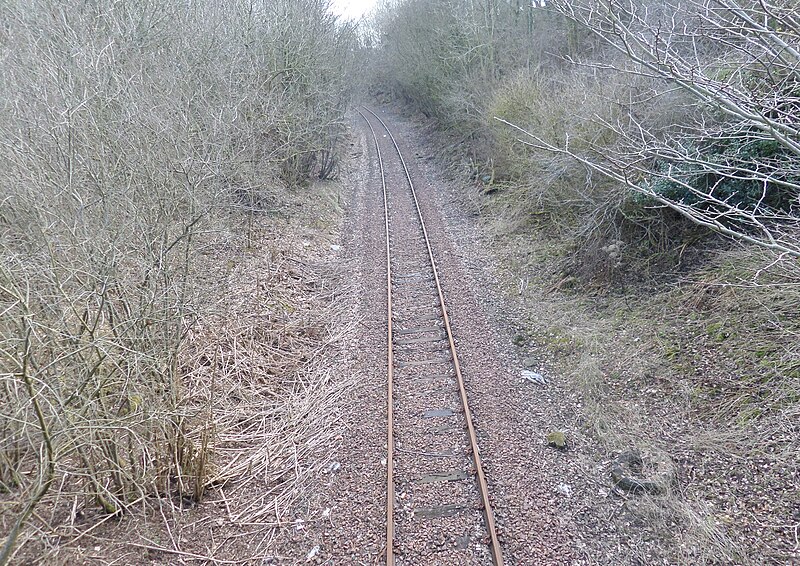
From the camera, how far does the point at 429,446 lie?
6.69 m

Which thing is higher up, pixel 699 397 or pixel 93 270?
pixel 93 270

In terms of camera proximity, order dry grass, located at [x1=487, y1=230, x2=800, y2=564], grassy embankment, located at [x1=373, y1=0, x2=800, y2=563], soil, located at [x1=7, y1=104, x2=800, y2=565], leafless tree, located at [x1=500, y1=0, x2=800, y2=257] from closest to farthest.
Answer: leafless tree, located at [x1=500, y1=0, x2=800, y2=257] → dry grass, located at [x1=487, y1=230, x2=800, y2=564] → soil, located at [x1=7, y1=104, x2=800, y2=565] → grassy embankment, located at [x1=373, y1=0, x2=800, y2=563]

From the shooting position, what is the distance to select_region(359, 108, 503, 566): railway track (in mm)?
5336

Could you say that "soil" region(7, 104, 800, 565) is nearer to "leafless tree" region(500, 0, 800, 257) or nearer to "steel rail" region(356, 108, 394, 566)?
"steel rail" region(356, 108, 394, 566)

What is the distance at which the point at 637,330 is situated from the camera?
8.49 meters

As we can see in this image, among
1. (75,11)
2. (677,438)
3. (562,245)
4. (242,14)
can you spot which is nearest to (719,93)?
(677,438)

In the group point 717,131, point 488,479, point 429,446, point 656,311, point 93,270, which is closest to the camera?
point 717,131

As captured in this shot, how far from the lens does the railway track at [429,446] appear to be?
534 cm

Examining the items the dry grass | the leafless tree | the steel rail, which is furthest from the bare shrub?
the dry grass

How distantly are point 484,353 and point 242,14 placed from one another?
11.2m

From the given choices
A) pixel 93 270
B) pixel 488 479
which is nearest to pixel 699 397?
pixel 488 479

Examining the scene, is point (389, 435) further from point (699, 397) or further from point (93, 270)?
point (699, 397)

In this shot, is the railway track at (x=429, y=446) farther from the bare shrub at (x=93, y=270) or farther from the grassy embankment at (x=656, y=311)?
the bare shrub at (x=93, y=270)

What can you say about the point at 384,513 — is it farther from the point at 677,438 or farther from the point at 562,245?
Answer: the point at 562,245
